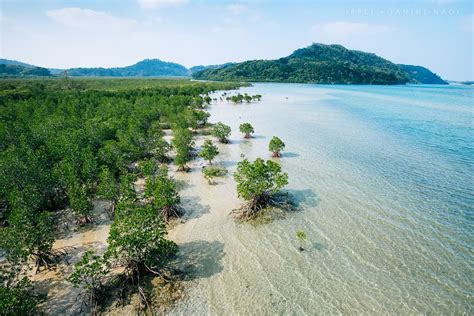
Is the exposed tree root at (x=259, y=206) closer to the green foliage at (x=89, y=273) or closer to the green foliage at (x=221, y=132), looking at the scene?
the green foliage at (x=89, y=273)

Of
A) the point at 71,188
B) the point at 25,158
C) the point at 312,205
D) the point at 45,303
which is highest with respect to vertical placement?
the point at 25,158

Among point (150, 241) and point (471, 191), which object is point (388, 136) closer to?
point (471, 191)

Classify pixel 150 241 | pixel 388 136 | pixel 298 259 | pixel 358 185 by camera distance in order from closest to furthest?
pixel 150 241
pixel 298 259
pixel 358 185
pixel 388 136

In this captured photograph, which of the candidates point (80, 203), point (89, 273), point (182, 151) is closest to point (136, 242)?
point (89, 273)

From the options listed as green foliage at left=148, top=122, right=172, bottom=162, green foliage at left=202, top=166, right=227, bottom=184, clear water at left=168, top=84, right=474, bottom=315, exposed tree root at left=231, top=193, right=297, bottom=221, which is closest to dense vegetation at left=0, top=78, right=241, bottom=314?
green foliage at left=148, top=122, right=172, bottom=162

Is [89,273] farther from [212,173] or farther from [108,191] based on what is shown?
[212,173]

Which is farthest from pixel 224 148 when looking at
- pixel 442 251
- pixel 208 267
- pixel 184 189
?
pixel 442 251
